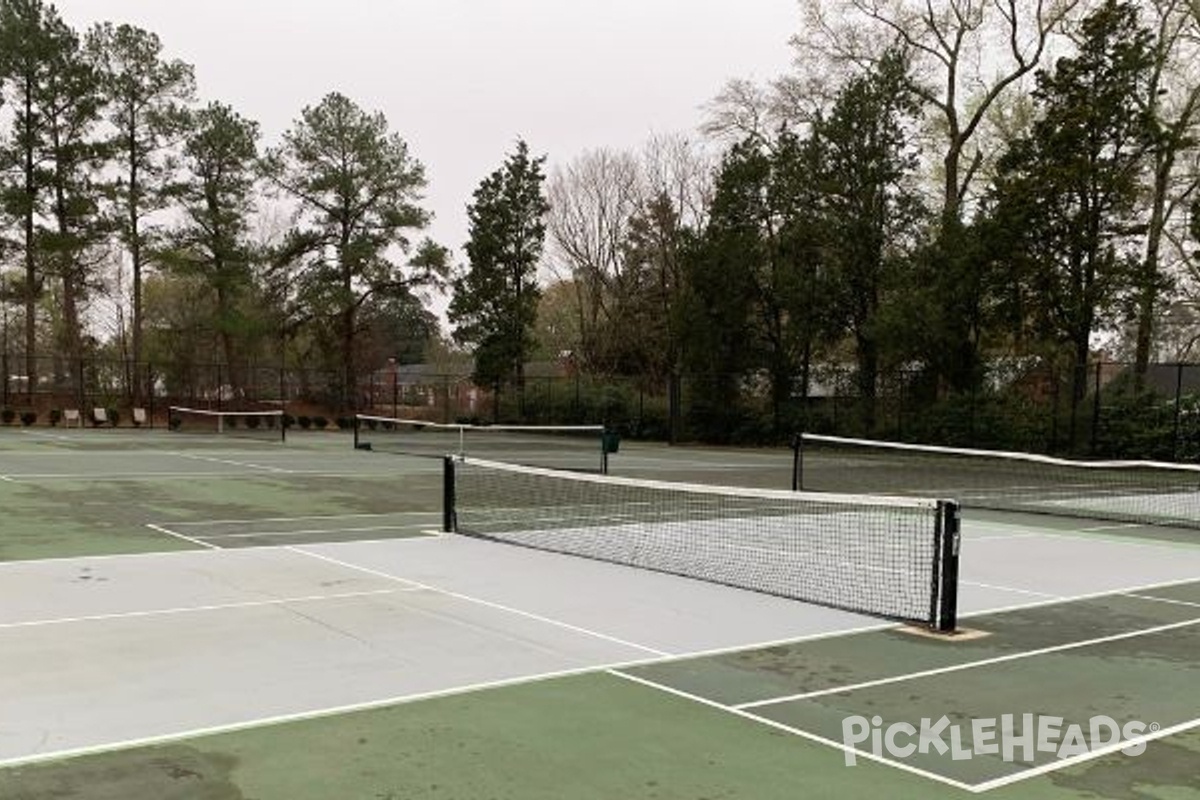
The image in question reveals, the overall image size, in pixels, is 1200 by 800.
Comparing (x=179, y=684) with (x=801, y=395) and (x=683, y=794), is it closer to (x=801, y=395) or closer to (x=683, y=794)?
(x=683, y=794)

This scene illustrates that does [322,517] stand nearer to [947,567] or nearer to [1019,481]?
[947,567]

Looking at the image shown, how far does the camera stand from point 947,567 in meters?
7.36

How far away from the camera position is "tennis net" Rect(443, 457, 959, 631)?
8188mm

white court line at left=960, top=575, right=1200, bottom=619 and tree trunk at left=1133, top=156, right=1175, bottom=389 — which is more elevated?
tree trunk at left=1133, top=156, right=1175, bottom=389

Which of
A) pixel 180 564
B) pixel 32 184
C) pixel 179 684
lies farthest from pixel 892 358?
pixel 32 184

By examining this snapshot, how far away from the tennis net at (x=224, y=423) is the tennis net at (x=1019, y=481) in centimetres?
2187

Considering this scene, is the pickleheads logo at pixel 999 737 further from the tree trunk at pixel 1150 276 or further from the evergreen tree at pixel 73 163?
the evergreen tree at pixel 73 163

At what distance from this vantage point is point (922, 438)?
3084cm

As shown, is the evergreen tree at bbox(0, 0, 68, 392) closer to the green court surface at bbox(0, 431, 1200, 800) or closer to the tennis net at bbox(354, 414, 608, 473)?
the tennis net at bbox(354, 414, 608, 473)

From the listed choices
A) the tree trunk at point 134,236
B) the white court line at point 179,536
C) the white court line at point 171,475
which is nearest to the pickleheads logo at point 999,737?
the white court line at point 179,536

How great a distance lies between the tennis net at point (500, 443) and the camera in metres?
24.4

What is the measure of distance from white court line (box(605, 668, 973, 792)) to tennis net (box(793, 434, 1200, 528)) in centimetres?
885

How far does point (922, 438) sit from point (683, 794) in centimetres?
2811

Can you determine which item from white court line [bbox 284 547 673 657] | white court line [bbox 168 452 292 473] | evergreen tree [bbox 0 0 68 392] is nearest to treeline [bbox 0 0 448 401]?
evergreen tree [bbox 0 0 68 392]
